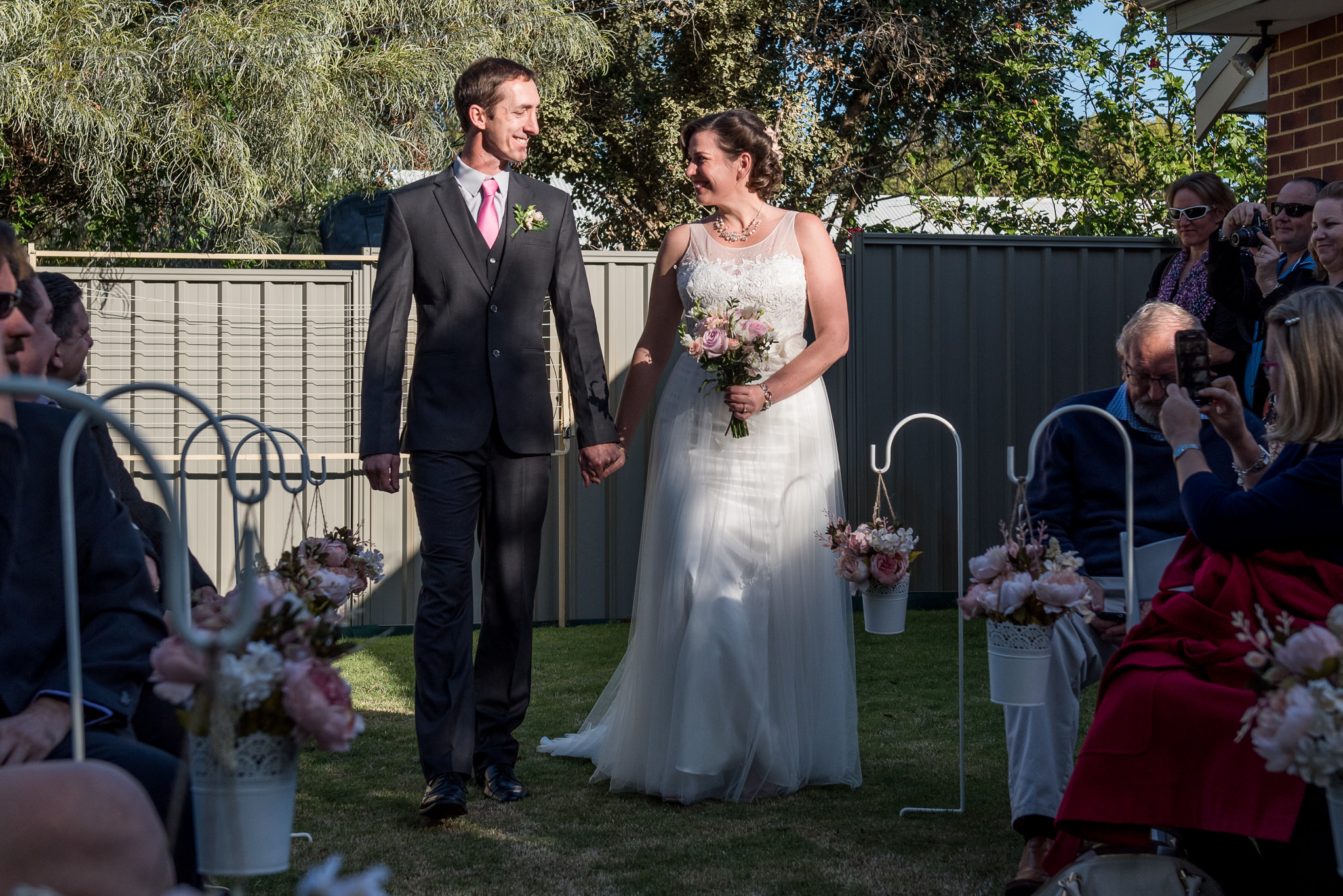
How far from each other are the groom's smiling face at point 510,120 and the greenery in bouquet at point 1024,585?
179 centimetres

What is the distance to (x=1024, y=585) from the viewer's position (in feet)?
8.14

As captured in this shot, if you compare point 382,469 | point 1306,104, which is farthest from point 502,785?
point 1306,104

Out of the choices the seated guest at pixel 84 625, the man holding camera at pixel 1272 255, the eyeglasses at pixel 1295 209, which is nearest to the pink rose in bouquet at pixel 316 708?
the seated guest at pixel 84 625

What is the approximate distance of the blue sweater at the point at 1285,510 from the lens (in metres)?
2.19

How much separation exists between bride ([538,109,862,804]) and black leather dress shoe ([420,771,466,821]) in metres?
0.56

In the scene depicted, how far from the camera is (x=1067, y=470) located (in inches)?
126

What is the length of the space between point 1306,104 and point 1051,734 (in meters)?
3.56

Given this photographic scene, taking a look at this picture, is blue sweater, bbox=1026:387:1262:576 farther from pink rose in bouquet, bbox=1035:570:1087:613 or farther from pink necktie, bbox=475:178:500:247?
pink necktie, bbox=475:178:500:247

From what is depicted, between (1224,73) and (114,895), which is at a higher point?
(1224,73)

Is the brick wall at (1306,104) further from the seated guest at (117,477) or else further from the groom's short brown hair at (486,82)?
the seated guest at (117,477)

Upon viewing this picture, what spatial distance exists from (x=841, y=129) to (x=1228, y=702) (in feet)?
41.9

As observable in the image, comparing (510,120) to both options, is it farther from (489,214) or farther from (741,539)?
(741,539)

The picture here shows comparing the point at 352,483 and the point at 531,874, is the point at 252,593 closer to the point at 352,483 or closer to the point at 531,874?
the point at 531,874

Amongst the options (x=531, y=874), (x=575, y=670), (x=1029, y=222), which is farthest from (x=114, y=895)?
(x=1029, y=222)
